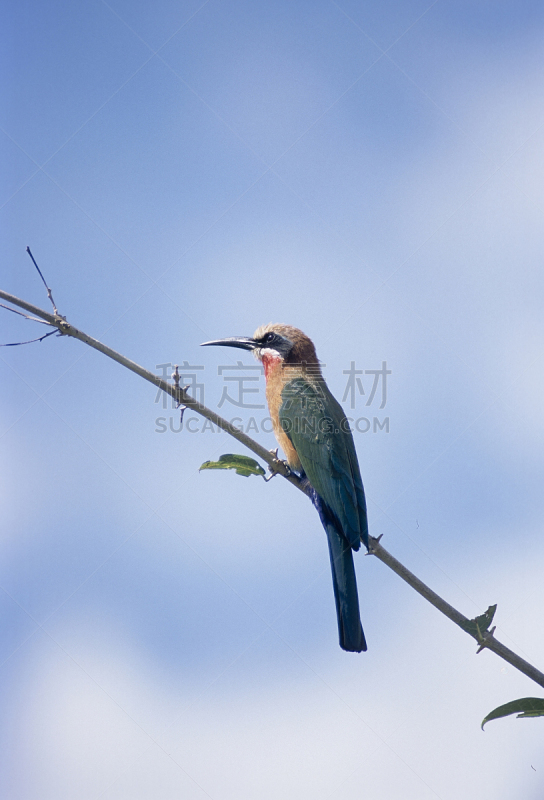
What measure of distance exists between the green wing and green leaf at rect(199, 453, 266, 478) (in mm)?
700

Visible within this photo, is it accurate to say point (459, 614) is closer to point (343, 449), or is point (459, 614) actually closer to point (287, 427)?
point (343, 449)

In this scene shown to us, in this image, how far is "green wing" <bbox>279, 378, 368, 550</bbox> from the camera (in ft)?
9.71

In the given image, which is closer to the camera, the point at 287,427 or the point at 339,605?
the point at 339,605

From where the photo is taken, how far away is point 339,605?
2691 mm

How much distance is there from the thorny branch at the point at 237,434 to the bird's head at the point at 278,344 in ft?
5.78

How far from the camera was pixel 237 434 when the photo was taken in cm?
213

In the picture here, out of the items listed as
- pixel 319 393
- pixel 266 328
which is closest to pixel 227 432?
pixel 319 393

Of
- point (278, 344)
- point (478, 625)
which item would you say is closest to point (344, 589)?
point (478, 625)

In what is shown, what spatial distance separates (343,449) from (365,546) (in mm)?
598

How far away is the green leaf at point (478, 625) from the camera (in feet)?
6.26


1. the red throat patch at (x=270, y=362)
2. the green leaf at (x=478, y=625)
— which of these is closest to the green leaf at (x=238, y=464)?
the green leaf at (x=478, y=625)

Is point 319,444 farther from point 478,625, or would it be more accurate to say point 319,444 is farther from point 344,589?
point 478,625

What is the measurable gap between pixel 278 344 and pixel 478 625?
2.38 meters

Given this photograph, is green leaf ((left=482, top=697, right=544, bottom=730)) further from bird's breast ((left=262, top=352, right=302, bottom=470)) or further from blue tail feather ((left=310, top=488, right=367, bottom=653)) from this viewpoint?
bird's breast ((left=262, top=352, right=302, bottom=470))
